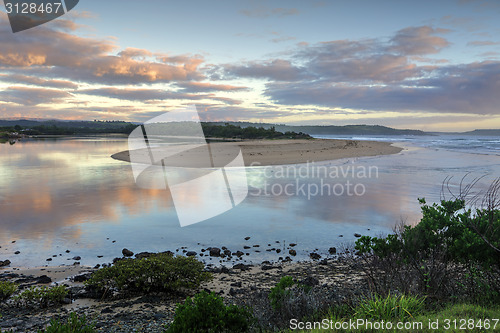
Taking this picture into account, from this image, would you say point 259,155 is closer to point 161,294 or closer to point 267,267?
point 267,267

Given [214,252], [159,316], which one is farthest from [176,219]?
[159,316]

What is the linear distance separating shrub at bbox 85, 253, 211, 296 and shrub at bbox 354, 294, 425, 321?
3277 mm

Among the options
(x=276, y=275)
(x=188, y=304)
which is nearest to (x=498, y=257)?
(x=276, y=275)

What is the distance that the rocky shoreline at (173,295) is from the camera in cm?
555

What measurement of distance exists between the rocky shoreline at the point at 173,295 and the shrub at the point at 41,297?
129mm

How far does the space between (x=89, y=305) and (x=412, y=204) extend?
42.5 ft

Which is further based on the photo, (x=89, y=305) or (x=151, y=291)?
(x=151, y=291)

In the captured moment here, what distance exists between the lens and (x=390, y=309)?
4785mm

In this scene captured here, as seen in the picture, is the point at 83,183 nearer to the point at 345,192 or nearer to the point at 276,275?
the point at 345,192

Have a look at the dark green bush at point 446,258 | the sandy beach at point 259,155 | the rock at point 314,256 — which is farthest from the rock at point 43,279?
the sandy beach at point 259,155

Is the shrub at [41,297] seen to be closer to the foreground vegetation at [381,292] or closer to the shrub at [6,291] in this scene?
the foreground vegetation at [381,292]

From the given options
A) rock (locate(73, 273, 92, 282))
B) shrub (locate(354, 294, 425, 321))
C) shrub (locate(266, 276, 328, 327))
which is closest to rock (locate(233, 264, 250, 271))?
shrub (locate(266, 276, 328, 327))

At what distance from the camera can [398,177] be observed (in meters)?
22.1

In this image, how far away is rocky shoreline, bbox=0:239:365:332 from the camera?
18.2ft
